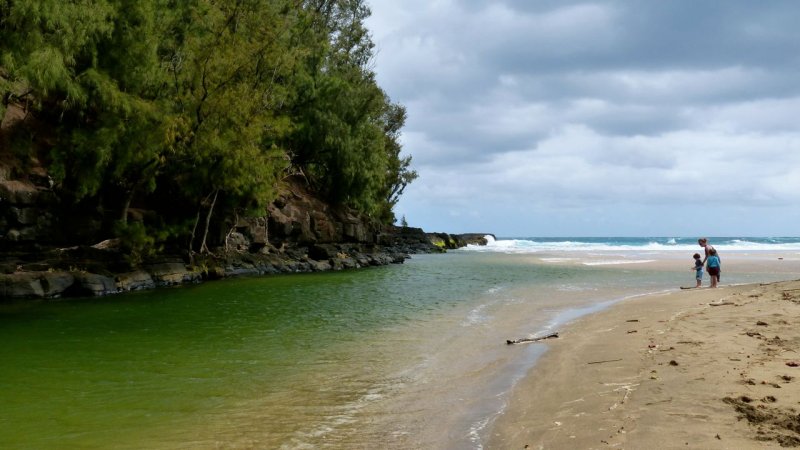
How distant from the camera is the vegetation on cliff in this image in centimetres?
1708

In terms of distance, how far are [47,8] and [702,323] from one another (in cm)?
1861


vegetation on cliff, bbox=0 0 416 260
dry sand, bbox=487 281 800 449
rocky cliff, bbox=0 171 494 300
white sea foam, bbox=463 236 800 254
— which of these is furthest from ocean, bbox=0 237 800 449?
white sea foam, bbox=463 236 800 254

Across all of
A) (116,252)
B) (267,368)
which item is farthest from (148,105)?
(267,368)

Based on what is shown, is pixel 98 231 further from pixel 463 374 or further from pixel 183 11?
pixel 463 374

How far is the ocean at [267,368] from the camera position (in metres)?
6.24

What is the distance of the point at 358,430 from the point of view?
20.4 ft

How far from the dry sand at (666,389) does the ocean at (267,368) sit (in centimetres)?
59

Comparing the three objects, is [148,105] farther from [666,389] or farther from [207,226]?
[666,389]

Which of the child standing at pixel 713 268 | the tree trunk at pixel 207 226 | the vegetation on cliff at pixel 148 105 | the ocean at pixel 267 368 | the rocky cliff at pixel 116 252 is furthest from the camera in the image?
the tree trunk at pixel 207 226

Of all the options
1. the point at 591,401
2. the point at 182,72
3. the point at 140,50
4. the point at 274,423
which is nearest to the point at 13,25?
the point at 140,50

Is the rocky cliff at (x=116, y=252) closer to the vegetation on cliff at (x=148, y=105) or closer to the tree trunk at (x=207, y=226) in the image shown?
the tree trunk at (x=207, y=226)

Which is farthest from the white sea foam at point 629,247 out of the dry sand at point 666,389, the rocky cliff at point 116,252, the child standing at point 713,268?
the dry sand at point 666,389

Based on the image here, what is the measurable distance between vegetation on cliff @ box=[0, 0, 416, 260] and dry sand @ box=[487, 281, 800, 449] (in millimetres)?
16037

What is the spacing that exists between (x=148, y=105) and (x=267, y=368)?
16.6 m
